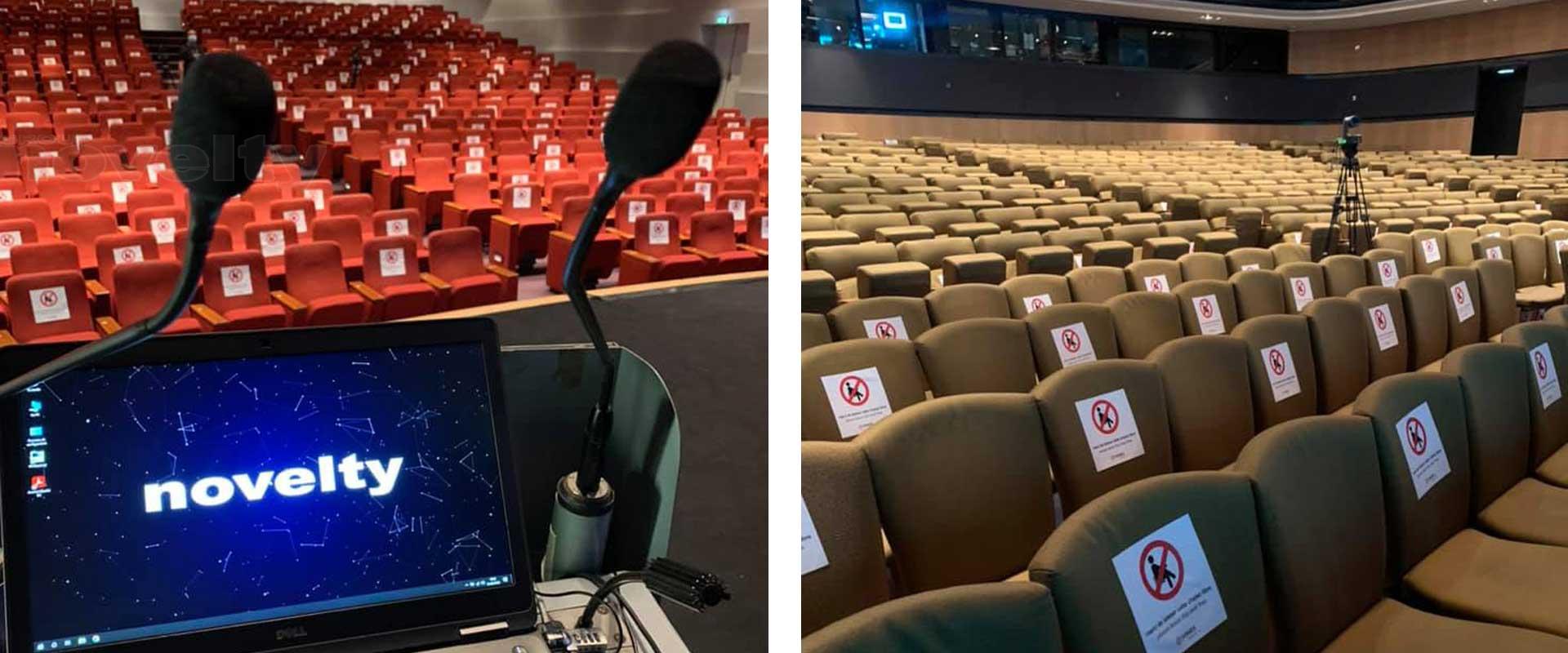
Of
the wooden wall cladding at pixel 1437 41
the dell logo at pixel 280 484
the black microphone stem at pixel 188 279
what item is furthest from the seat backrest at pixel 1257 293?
the wooden wall cladding at pixel 1437 41

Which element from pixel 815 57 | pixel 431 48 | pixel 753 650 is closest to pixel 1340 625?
pixel 753 650

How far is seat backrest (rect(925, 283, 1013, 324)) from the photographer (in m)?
3.46

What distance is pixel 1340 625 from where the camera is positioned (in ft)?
6.31

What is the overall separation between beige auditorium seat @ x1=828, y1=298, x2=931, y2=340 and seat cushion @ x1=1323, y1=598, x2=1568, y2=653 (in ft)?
4.93

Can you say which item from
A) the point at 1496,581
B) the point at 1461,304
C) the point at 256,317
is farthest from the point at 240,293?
the point at 1461,304

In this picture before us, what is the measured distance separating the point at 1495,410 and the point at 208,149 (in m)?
2.90

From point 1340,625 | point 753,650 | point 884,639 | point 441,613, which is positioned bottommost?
point 753,650

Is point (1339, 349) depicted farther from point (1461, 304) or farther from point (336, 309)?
point (336, 309)

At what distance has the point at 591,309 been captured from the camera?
2.74 ft

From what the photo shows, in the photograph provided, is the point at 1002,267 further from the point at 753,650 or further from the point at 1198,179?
the point at 1198,179

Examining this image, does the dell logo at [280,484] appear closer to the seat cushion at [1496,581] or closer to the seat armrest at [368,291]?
the seat cushion at [1496,581]

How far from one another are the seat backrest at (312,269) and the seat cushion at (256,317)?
24 centimetres

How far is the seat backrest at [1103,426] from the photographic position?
7.20 feet

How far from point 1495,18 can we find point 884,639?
19.8m
